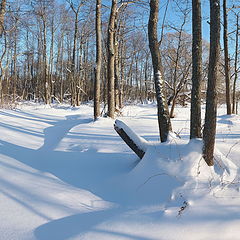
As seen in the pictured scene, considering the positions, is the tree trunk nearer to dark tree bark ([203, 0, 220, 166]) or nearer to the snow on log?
the snow on log

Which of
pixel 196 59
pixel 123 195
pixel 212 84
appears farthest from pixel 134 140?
pixel 196 59

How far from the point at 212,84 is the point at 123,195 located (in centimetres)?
201

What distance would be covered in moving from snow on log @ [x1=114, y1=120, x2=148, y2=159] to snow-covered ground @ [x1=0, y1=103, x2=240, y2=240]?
0.59ft

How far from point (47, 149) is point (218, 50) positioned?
4.03 metres

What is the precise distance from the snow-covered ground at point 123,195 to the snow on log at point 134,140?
180mm

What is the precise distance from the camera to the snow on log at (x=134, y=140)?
12.3ft

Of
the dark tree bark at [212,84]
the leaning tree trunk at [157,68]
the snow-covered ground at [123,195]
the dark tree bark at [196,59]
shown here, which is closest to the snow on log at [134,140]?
the snow-covered ground at [123,195]

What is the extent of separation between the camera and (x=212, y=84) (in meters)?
3.11

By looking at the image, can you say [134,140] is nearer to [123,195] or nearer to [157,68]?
[123,195]

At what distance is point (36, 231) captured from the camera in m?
Answer: 2.22

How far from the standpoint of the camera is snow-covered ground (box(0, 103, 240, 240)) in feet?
7.13

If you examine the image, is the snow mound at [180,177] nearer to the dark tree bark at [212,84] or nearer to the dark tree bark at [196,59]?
the dark tree bark at [212,84]

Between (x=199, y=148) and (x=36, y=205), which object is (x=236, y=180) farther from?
(x=36, y=205)

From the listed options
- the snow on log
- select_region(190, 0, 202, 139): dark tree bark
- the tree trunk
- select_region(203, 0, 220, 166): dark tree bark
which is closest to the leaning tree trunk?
the snow on log
